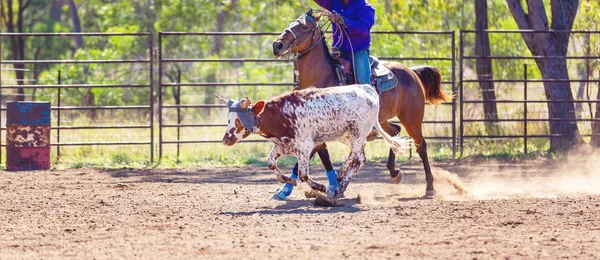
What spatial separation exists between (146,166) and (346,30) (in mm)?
5385

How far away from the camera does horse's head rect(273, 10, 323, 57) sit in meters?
9.05

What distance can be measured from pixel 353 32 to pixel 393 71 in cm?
91

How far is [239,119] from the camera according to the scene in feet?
27.7

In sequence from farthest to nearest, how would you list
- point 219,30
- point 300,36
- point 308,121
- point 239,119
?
point 219,30 < point 300,36 < point 308,121 < point 239,119

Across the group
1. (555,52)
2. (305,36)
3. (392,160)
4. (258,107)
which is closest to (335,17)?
(305,36)

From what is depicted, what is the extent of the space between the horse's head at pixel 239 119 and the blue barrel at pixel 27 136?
5.56 meters

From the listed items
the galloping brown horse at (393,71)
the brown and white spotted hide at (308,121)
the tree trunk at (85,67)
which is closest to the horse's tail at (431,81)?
the galloping brown horse at (393,71)

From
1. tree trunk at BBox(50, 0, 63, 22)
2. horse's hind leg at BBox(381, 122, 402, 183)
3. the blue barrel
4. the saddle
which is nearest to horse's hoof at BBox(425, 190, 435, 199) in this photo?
horse's hind leg at BBox(381, 122, 402, 183)

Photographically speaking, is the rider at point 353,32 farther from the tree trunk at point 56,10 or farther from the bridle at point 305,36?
the tree trunk at point 56,10

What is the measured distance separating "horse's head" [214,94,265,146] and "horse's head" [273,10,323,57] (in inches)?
29.8

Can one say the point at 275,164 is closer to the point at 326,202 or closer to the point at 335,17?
the point at 326,202

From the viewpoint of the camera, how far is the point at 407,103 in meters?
10.2

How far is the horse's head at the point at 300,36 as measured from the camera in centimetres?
905

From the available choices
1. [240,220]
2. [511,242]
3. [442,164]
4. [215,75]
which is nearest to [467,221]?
Result: [511,242]
